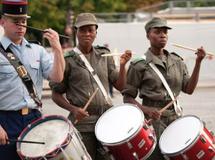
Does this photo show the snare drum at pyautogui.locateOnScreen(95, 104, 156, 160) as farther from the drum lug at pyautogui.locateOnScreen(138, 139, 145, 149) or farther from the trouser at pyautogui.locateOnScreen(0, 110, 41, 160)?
the trouser at pyautogui.locateOnScreen(0, 110, 41, 160)

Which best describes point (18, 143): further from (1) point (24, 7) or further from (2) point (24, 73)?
(1) point (24, 7)

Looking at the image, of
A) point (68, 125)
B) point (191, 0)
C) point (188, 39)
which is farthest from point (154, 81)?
point (191, 0)

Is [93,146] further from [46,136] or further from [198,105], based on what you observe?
[198,105]

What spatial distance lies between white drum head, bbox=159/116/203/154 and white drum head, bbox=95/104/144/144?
16.9 inches

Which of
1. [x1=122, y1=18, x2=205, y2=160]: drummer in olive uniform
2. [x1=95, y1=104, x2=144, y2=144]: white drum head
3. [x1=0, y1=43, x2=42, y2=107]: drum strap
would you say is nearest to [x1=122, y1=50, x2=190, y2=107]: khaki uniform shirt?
[x1=122, y1=18, x2=205, y2=160]: drummer in olive uniform

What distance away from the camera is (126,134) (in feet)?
19.5

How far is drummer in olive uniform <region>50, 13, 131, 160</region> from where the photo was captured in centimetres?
636

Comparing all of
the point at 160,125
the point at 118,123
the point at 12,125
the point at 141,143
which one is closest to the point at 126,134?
the point at 141,143

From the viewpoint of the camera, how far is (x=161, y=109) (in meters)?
6.63

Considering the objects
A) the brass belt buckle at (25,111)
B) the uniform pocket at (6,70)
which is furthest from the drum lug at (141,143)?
the uniform pocket at (6,70)

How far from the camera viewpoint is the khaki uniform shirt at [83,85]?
6367 millimetres

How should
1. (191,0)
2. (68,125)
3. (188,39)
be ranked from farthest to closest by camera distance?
1. (191,0)
2. (188,39)
3. (68,125)

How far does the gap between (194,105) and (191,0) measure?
63.9 feet

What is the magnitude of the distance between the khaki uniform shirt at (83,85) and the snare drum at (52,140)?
0.88 meters
